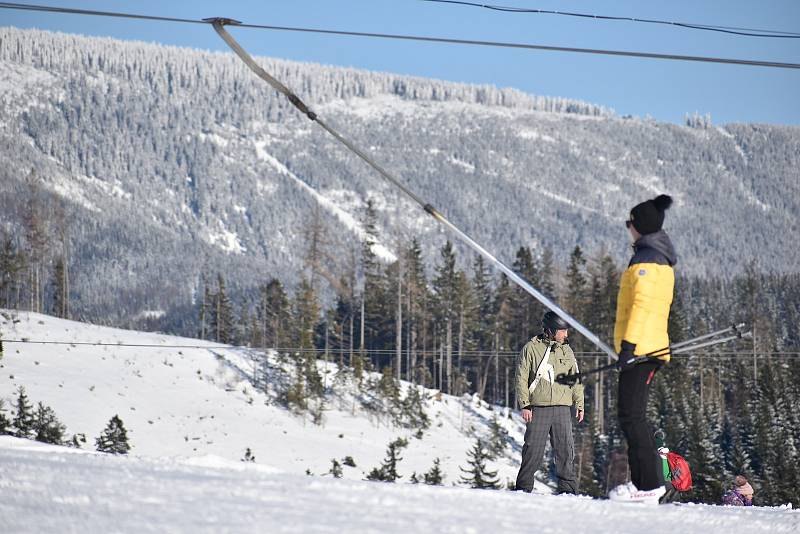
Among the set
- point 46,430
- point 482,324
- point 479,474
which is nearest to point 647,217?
point 46,430

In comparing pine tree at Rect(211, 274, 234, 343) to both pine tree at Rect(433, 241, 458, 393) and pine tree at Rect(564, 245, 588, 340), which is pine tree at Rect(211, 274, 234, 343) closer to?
pine tree at Rect(433, 241, 458, 393)

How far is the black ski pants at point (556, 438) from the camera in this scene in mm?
9555

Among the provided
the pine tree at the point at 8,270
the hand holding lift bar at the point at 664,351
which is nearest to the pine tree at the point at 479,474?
the pine tree at the point at 8,270

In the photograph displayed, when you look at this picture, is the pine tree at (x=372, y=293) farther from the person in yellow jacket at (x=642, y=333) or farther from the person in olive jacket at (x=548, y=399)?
the person in yellow jacket at (x=642, y=333)

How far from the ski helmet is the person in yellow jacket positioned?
2.21 metres

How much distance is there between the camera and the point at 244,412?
62.5 metres

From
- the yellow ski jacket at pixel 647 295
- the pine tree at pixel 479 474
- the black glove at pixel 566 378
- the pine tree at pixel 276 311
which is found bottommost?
the pine tree at pixel 479 474

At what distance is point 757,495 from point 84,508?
2052 inches

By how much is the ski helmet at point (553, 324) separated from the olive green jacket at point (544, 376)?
128 mm

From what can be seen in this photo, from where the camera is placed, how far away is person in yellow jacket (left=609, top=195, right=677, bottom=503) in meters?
7.20

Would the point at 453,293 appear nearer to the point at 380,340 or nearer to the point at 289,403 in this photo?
the point at 380,340

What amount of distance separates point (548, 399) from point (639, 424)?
2302 mm

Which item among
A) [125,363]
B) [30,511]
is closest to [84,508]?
[30,511]

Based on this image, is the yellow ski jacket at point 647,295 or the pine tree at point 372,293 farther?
the pine tree at point 372,293
